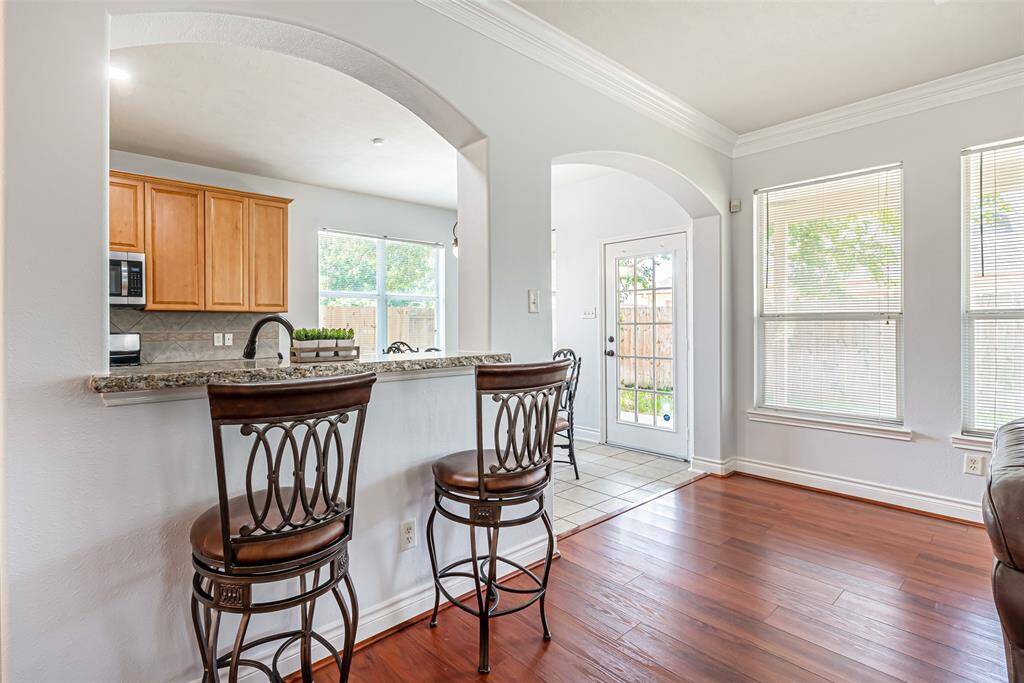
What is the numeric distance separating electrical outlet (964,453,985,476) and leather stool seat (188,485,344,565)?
351 cm

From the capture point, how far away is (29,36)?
49.0 inches

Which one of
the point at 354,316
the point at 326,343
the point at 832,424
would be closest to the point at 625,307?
the point at 832,424

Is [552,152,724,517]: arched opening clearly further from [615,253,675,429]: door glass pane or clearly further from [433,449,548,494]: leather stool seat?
[433,449,548,494]: leather stool seat

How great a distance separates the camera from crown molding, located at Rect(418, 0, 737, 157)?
7.02 ft

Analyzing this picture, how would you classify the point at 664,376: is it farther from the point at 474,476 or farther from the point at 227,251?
the point at 227,251

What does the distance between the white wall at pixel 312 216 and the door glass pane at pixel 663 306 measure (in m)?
2.55

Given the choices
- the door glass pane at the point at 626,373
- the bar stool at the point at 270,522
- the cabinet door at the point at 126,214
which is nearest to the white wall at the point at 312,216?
the cabinet door at the point at 126,214

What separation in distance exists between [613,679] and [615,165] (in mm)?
2693

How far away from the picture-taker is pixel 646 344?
15.0 feet

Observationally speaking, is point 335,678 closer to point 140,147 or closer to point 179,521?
point 179,521

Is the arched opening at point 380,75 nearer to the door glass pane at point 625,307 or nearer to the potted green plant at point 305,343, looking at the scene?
the potted green plant at point 305,343

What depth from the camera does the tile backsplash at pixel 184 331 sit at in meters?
4.01

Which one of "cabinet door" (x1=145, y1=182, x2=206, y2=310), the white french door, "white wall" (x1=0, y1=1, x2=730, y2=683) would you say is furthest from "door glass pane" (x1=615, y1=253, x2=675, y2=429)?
"cabinet door" (x1=145, y1=182, x2=206, y2=310)

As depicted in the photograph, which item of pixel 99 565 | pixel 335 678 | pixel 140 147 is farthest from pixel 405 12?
pixel 140 147
